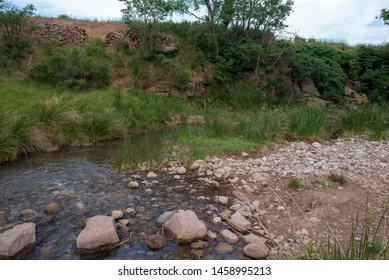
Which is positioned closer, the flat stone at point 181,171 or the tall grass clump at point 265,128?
the flat stone at point 181,171

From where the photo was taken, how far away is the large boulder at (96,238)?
3.02 metres

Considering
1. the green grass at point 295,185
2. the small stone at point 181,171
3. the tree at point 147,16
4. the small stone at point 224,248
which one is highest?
the tree at point 147,16

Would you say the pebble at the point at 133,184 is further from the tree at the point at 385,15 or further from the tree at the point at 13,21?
the tree at the point at 385,15

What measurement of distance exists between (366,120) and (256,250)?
7307mm

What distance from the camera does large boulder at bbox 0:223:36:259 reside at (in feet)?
9.37

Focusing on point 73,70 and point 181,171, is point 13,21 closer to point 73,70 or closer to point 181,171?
point 73,70

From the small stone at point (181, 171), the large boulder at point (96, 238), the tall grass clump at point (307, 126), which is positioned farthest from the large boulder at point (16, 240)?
the tall grass clump at point (307, 126)

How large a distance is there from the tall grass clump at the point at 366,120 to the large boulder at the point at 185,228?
6664 millimetres

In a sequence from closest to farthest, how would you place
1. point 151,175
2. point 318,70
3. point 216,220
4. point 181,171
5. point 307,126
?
point 216,220
point 151,175
point 181,171
point 307,126
point 318,70

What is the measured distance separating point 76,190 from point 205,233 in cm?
244

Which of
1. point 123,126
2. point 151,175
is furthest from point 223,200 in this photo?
point 123,126

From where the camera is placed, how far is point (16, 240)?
296 centimetres
